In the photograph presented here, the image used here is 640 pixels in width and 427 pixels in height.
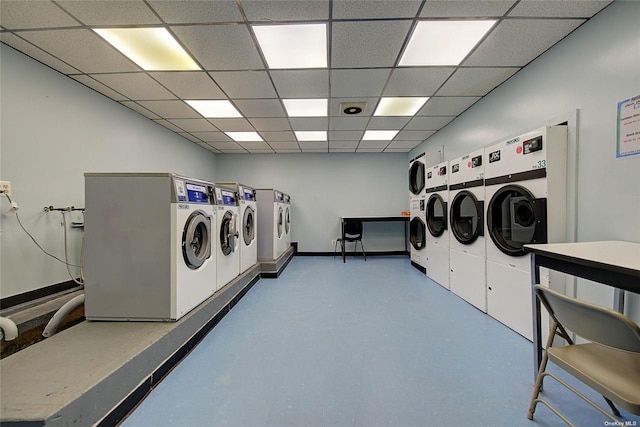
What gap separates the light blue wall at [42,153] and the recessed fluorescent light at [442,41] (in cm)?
340

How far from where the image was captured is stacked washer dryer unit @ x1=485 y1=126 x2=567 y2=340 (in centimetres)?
179

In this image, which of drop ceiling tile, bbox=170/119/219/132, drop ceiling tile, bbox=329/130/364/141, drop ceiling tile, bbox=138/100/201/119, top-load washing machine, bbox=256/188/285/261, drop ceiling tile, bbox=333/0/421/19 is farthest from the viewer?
drop ceiling tile, bbox=329/130/364/141

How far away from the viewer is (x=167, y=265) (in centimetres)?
164

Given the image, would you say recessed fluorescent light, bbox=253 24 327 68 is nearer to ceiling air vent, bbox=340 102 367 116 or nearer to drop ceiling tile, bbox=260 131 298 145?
ceiling air vent, bbox=340 102 367 116

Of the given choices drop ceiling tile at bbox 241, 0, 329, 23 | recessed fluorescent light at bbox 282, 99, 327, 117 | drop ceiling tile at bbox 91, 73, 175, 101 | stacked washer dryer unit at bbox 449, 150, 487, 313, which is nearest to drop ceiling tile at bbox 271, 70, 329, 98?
recessed fluorescent light at bbox 282, 99, 327, 117

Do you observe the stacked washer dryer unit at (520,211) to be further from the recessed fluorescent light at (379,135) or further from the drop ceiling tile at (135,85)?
the drop ceiling tile at (135,85)

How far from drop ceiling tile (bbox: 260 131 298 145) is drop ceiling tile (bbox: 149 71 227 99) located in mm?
1372

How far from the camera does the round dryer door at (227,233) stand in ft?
7.93

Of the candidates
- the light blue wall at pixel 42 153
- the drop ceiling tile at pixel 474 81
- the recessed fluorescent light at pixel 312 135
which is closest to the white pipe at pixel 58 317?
the light blue wall at pixel 42 153

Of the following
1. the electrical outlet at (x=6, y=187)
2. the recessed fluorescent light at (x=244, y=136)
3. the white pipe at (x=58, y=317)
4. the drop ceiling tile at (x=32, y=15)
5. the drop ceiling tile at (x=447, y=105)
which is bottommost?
the white pipe at (x=58, y=317)

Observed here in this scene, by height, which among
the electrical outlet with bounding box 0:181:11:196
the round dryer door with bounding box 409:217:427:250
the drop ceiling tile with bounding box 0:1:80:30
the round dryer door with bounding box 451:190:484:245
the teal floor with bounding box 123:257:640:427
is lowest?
the teal floor with bounding box 123:257:640:427

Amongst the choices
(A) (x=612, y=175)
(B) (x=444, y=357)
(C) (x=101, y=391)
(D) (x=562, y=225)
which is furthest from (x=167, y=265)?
(A) (x=612, y=175)

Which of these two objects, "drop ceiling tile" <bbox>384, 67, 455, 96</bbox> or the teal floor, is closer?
the teal floor

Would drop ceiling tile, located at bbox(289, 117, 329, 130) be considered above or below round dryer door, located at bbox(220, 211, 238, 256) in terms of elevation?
above
